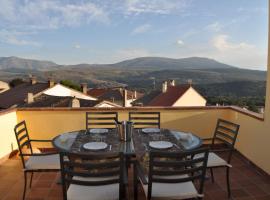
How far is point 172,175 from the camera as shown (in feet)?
6.33

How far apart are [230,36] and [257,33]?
976cm

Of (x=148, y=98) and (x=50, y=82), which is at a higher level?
(x=50, y=82)

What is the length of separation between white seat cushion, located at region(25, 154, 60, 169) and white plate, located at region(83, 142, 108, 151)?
41 cm

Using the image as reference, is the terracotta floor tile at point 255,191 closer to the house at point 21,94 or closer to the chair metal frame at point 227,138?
the chair metal frame at point 227,138

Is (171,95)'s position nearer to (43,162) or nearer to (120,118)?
(120,118)

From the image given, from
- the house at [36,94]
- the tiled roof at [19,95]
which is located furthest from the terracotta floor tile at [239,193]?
the tiled roof at [19,95]

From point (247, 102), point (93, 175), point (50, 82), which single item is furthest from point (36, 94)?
point (93, 175)

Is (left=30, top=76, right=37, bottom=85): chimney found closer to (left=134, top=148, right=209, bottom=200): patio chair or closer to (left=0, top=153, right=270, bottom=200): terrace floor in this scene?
(left=0, top=153, right=270, bottom=200): terrace floor

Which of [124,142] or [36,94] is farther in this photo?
[36,94]

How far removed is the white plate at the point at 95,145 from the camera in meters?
2.27

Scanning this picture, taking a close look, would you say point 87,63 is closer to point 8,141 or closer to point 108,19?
point 108,19

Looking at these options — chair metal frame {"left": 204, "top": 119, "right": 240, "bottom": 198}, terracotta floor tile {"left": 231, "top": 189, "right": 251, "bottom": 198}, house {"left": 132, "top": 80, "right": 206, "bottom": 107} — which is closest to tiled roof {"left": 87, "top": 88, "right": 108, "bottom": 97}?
house {"left": 132, "top": 80, "right": 206, "bottom": 107}

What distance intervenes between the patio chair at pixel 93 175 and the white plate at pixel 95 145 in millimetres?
348

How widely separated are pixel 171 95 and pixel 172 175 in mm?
19270
